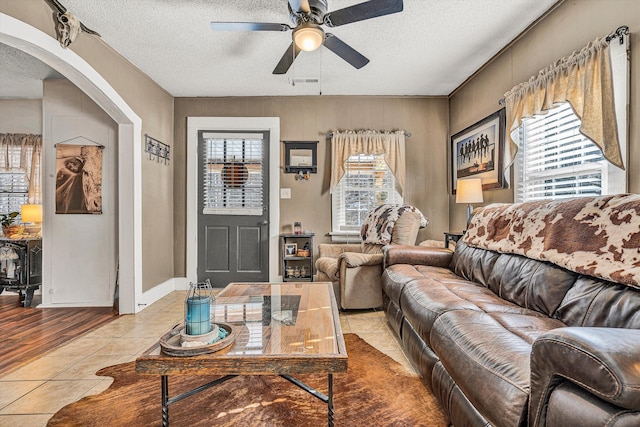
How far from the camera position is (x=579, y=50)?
2.25m

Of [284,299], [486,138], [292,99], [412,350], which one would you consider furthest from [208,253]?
[486,138]

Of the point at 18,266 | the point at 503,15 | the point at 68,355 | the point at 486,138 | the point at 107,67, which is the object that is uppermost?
the point at 503,15

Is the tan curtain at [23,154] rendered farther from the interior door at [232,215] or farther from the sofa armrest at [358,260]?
the sofa armrest at [358,260]

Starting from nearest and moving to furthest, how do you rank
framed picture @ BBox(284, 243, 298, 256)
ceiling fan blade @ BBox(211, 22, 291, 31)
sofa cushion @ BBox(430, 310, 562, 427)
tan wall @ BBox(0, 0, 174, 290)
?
sofa cushion @ BBox(430, 310, 562, 427), ceiling fan blade @ BBox(211, 22, 291, 31), tan wall @ BBox(0, 0, 174, 290), framed picture @ BBox(284, 243, 298, 256)

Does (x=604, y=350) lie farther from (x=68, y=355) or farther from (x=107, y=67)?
(x=107, y=67)

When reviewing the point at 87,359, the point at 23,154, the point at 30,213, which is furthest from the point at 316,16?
the point at 23,154

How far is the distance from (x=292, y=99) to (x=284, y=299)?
314 cm

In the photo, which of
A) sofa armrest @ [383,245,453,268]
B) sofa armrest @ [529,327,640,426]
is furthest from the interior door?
sofa armrest @ [529,327,640,426]

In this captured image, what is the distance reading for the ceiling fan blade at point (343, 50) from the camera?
2.42 metres

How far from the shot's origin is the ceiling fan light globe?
2098 millimetres

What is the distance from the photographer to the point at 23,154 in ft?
14.3

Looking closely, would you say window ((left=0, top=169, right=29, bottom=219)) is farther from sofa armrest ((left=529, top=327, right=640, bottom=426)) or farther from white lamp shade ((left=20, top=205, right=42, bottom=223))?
sofa armrest ((left=529, top=327, right=640, bottom=426))

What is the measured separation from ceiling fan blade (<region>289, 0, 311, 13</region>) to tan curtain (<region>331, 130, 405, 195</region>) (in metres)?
2.37

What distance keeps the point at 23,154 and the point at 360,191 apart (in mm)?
4474
